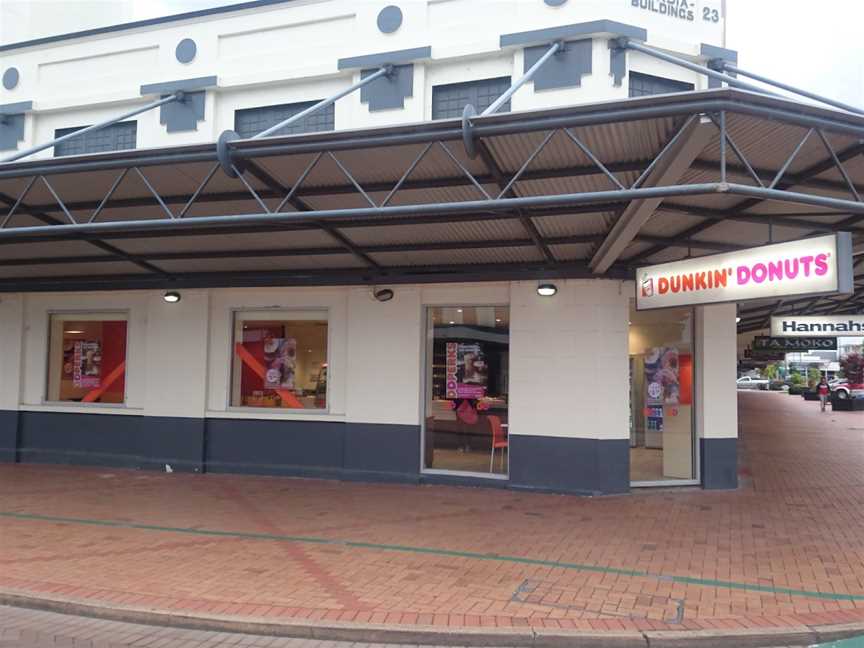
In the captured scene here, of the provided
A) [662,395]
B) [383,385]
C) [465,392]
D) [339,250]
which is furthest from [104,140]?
[662,395]

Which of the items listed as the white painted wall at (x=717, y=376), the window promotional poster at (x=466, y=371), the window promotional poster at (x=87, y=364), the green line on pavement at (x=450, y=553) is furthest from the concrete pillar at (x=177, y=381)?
the white painted wall at (x=717, y=376)

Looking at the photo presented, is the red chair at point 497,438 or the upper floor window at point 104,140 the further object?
the upper floor window at point 104,140

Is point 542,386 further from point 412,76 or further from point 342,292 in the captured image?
point 412,76

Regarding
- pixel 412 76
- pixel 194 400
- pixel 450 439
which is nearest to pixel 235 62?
pixel 412 76

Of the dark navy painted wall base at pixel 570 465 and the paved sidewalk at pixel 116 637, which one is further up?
the dark navy painted wall base at pixel 570 465

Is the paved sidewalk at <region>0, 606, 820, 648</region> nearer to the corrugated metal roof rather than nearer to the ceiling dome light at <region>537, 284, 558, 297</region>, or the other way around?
the corrugated metal roof

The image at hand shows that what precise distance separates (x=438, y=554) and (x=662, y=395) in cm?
551

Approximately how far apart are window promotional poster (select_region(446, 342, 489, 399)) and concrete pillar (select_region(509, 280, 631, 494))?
0.73 meters

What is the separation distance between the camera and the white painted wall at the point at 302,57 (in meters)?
11.0

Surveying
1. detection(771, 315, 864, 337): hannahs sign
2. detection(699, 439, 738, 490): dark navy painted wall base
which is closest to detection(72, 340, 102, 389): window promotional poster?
detection(699, 439, 738, 490): dark navy painted wall base

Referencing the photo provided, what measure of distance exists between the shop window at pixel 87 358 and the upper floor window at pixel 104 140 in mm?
3284

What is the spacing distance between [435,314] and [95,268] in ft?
18.7

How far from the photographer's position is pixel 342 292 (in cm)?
1112

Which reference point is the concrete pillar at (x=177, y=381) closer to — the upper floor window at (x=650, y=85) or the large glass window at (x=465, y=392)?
the large glass window at (x=465, y=392)
